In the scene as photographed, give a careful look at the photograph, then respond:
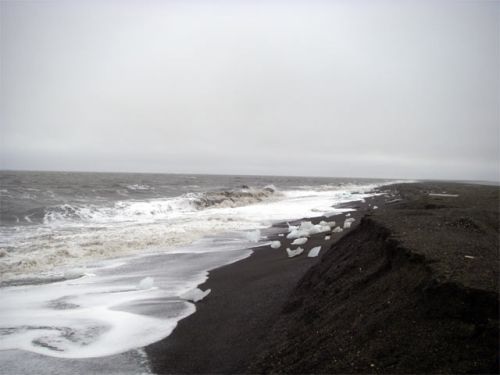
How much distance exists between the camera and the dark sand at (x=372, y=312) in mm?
2238

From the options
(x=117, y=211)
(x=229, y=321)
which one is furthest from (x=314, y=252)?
(x=117, y=211)

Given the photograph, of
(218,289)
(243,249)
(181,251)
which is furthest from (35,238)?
(218,289)

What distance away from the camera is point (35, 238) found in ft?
34.7

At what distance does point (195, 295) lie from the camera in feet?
17.7

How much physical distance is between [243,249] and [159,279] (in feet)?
9.93

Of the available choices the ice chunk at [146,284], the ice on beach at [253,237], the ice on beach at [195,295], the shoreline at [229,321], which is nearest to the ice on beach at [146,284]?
the ice chunk at [146,284]

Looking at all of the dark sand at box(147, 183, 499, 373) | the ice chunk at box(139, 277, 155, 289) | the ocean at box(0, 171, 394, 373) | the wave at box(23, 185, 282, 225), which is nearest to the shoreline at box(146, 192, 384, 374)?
the dark sand at box(147, 183, 499, 373)

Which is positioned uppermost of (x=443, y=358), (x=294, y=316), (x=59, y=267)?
(x=443, y=358)

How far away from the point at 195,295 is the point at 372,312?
10.8 feet

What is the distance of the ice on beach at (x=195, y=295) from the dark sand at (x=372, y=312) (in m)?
0.13

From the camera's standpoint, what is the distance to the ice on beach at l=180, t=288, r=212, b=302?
17.5 feet

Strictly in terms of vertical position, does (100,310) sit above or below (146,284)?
below

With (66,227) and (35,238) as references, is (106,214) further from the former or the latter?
(35,238)

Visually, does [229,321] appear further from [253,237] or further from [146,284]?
[253,237]
